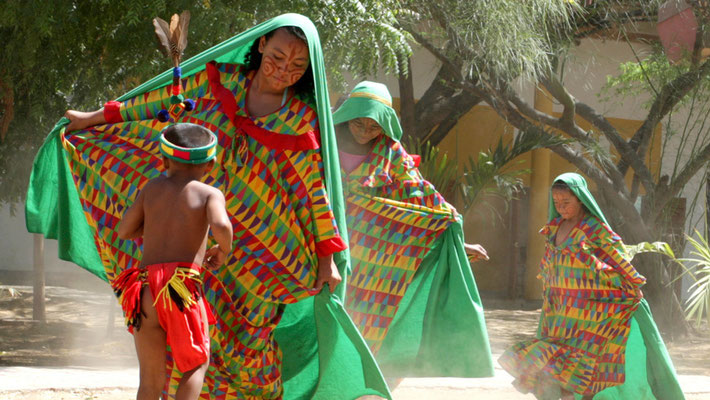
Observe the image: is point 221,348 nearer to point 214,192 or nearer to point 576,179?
point 214,192

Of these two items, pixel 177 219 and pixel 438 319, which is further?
pixel 438 319

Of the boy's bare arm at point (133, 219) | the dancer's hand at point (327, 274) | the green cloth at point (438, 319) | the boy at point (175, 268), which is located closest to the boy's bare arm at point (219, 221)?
the boy at point (175, 268)

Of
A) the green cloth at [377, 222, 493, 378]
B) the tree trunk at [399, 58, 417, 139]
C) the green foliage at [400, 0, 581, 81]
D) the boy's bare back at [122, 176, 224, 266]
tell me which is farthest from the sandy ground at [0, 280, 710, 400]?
the green foliage at [400, 0, 581, 81]

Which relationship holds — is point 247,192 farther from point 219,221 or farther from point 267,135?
point 219,221

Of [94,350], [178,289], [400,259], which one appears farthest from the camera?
[94,350]

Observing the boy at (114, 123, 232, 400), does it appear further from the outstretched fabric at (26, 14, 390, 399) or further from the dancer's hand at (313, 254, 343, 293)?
the dancer's hand at (313, 254, 343, 293)

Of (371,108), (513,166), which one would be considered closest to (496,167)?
(513,166)

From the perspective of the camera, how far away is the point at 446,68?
422 inches

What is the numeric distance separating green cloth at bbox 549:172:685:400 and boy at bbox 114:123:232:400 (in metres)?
3.51

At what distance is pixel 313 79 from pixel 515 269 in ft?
36.3

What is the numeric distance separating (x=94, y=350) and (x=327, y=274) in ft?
16.9

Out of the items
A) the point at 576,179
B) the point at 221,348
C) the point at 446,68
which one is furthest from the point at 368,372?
the point at 446,68

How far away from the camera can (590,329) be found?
6082 millimetres

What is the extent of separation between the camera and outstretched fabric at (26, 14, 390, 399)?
149 inches
